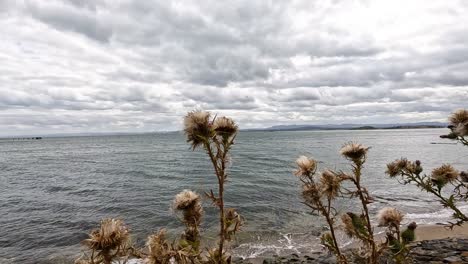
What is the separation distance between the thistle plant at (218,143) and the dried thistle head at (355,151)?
4.29 ft

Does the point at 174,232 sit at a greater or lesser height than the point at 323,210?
lesser

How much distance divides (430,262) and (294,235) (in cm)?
594

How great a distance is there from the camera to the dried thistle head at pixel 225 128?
8.60ft

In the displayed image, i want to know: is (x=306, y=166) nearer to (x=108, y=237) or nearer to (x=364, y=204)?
(x=364, y=204)

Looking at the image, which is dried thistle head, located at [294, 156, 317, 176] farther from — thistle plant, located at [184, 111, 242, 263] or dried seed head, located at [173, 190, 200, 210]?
dried seed head, located at [173, 190, 200, 210]

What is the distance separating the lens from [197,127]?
2.51 meters

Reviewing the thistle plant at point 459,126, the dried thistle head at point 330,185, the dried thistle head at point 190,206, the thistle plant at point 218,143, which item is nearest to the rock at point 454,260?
the thistle plant at point 459,126

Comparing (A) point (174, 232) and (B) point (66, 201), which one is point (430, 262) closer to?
(A) point (174, 232)

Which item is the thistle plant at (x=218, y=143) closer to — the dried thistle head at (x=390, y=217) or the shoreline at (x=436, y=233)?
the dried thistle head at (x=390, y=217)

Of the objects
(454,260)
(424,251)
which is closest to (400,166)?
(454,260)

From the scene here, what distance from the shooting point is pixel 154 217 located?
19.0m

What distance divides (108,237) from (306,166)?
2.09m

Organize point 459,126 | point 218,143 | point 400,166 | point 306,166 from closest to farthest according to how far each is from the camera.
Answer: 1. point 218,143
2. point 306,166
3. point 459,126
4. point 400,166

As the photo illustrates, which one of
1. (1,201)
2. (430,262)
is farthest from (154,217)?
(1,201)
